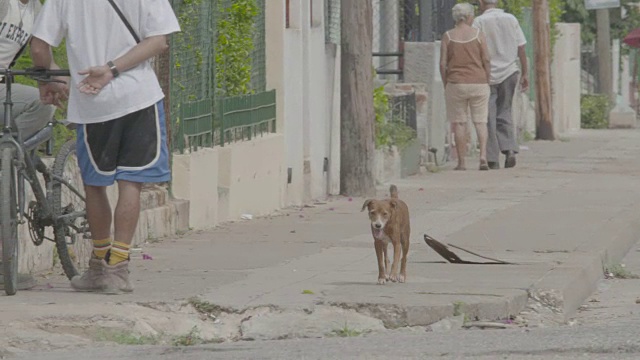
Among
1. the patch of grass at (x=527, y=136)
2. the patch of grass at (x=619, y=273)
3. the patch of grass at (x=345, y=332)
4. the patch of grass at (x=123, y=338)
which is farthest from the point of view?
the patch of grass at (x=527, y=136)

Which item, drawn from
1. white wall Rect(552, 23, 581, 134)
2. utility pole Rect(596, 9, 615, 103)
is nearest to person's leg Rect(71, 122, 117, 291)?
white wall Rect(552, 23, 581, 134)

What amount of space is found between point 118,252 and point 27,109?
85 centimetres

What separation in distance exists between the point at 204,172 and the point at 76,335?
5.09m

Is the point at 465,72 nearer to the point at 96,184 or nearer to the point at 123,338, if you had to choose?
the point at 96,184

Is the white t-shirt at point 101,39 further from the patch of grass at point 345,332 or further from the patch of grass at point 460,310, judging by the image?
→ the patch of grass at point 460,310

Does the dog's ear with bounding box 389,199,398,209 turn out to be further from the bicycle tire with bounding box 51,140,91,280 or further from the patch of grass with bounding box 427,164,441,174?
the patch of grass with bounding box 427,164,441,174

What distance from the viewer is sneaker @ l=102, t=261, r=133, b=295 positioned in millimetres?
8422

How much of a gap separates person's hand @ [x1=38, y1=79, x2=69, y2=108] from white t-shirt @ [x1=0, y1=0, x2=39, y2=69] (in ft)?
0.79

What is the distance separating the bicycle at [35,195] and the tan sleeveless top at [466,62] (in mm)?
9753

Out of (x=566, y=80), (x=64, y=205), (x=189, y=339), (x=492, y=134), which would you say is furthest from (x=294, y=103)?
(x=566, y=80)

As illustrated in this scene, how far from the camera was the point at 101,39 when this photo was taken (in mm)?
8336

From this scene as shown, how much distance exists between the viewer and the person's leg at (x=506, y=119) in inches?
784

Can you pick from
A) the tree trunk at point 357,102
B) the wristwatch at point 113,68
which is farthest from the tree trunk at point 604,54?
the wristwatch at point 113,68

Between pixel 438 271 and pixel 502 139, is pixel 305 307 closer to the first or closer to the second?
pixel 438 271
